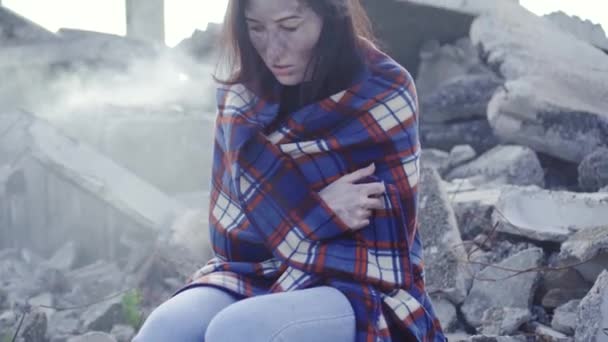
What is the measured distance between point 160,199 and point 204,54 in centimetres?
317

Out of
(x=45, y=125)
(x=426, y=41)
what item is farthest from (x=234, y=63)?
(x=426, y=41)

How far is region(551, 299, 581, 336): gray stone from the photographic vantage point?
335 centimetres

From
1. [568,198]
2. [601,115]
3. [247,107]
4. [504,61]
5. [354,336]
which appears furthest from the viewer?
[504,61]

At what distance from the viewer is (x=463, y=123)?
22.2 ft

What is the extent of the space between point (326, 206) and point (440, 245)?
5.95 ft

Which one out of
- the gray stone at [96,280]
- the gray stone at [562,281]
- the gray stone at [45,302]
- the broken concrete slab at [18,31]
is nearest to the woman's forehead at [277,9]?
the gray stone at [562,281]

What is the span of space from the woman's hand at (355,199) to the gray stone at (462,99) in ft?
15.2

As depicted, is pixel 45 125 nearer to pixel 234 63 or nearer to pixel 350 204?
pixel 234 63

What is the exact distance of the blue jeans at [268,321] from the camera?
6.25 feet

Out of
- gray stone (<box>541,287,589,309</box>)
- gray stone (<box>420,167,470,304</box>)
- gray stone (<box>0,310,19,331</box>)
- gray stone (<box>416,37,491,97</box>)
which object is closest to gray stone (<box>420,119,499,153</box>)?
gray stone (<box>416,37,491,97</box>)

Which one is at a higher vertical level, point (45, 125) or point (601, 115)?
point (601, 115)

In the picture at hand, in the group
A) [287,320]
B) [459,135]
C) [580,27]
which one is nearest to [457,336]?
[287,320]

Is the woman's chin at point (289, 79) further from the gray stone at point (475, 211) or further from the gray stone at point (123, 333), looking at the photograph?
the gray stone at point (475, 211)

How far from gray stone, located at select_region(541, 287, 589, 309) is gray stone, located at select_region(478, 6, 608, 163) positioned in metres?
2.04
